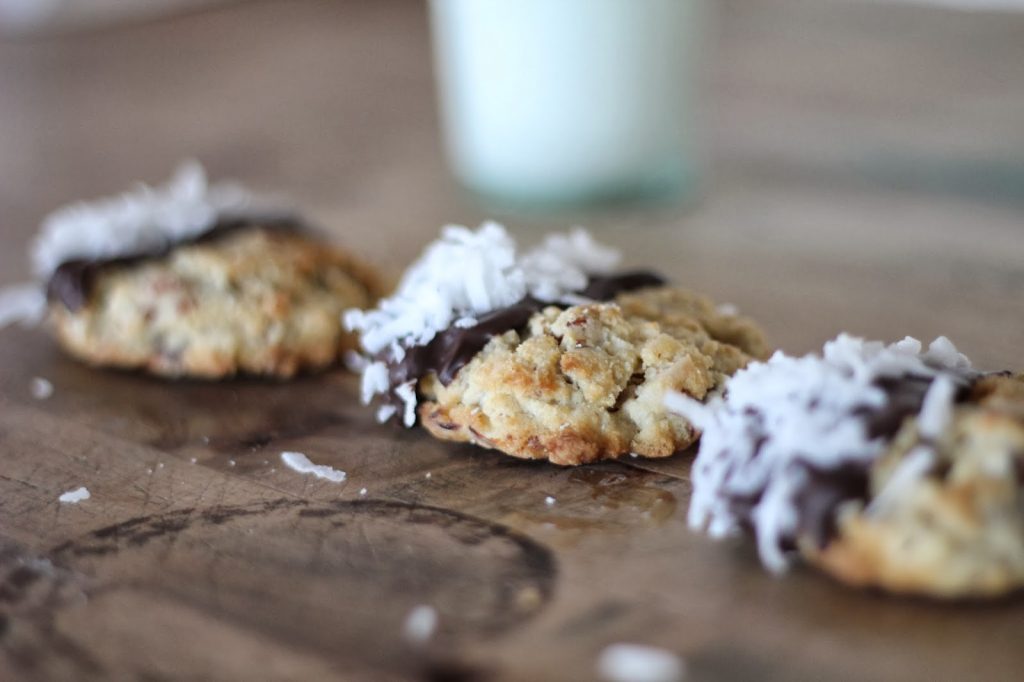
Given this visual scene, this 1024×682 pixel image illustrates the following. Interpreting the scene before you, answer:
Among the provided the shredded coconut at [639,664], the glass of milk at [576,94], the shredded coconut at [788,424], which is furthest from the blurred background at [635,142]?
the shredded coconut at [639,664]

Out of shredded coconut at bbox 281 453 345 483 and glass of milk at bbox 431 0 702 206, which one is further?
glass of milk at bbox 431 0 702 206

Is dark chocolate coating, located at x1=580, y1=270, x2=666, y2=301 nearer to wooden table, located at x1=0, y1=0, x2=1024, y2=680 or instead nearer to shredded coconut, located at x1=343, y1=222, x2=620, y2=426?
shredded coconut, located at x1=343, y1=222, x2=620, y2=426

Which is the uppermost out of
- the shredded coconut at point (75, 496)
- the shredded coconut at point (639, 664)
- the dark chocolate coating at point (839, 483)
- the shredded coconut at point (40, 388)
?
the dark chocolate coating at point (839, 483)

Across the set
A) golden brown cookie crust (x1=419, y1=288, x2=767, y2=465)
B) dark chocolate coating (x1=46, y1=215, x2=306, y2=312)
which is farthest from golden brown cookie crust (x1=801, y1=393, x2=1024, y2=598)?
dark chocolate coating (x1=46, y1=215, x2=306, y2=312)

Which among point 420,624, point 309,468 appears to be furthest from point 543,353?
point 420,624

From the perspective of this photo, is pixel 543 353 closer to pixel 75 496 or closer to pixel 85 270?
pixel 75 496

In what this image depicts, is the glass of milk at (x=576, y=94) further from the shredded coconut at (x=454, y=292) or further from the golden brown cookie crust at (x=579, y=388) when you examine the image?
the golden brown cookie crust at (x=579, y=388)
